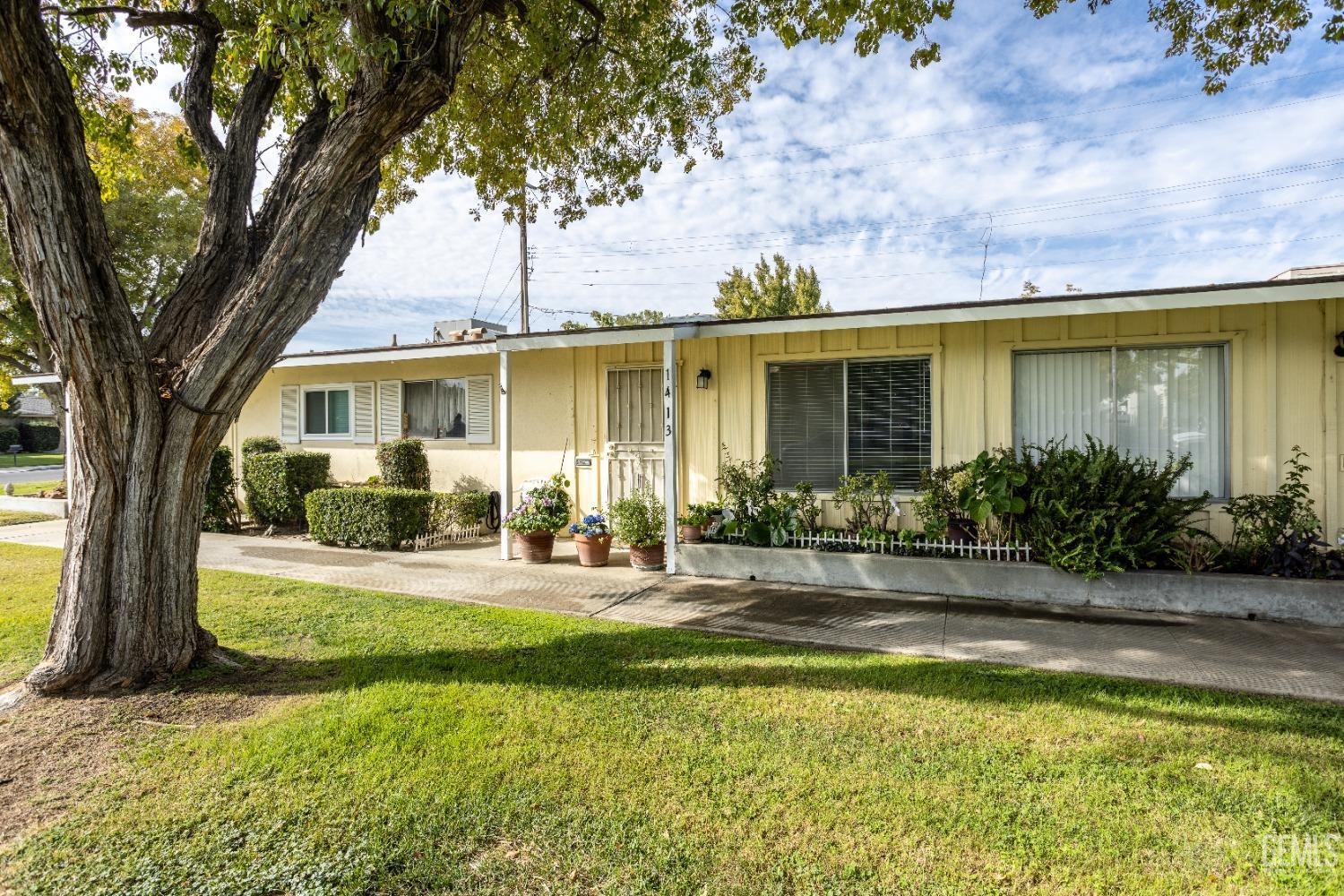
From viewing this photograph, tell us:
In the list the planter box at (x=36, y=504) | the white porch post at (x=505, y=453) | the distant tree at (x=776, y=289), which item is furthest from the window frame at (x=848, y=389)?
the distant tree at (x=776, y=289)

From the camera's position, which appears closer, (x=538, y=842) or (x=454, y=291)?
(x=538, y=842)

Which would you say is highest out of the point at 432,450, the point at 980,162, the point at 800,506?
the point at 980,162

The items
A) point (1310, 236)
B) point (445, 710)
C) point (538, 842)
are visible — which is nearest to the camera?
point (538, 842)

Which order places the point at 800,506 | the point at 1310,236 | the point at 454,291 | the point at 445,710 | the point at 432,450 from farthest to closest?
the point at 454,291 < the point at 1310,236 < the point at 432,450 < the point at 800,506 < the point at 445,710

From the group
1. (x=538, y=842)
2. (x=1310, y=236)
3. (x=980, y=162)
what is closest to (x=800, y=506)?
(x=538, y=842)

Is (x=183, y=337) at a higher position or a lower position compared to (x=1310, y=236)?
lower

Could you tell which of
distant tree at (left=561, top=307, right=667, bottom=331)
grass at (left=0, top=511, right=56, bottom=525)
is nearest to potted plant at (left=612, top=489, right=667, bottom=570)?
grass at (left=0, top=511, right=56, bottom=525)

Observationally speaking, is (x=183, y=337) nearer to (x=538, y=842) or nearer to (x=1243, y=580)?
(x=538, y=842)

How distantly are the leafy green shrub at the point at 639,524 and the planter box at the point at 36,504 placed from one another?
1225 centimetres

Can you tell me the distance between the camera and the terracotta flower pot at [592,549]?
8.41m

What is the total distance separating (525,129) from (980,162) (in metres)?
12.7

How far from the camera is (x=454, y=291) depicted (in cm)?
2438

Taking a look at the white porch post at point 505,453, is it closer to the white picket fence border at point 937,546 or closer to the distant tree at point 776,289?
the white picket fence border at point 937,546

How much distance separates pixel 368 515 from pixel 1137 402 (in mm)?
9732
